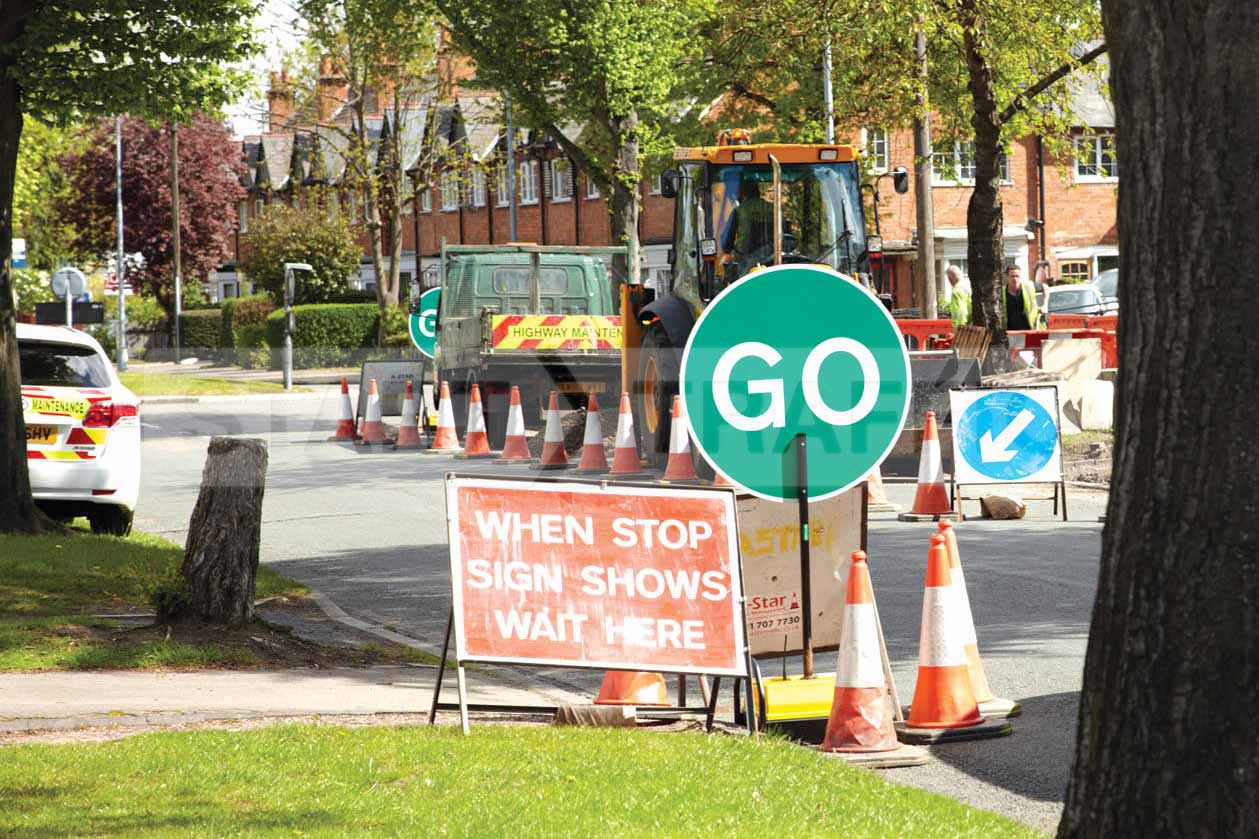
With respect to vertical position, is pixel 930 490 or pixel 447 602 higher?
pixel 930 490

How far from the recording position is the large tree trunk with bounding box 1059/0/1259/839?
157 inches

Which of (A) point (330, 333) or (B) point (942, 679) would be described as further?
(A) point (330, 333)

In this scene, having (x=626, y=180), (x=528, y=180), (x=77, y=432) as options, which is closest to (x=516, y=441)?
(x=77, y=432)

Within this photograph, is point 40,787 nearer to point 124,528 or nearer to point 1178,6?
point 1178,6

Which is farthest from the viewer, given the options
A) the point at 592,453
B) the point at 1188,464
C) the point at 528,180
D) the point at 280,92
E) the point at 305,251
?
the point at 528,180

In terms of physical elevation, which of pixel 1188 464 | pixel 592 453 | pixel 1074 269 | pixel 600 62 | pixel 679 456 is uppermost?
pixel 600 62

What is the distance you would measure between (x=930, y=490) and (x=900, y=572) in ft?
9.55

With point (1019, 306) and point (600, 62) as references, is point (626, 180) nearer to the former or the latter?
point (600, 62)

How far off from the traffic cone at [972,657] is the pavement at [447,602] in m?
0.12

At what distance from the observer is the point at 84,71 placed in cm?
1377

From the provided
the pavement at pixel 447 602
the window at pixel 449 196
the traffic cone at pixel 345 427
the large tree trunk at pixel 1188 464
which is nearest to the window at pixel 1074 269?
the window at pixel 449 196

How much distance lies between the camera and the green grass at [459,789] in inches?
218

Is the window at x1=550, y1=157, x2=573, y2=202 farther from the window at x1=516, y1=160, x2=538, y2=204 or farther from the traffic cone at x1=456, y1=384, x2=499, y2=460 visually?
the traffic cone at x1=456, y1=384, x2=499, y2=460

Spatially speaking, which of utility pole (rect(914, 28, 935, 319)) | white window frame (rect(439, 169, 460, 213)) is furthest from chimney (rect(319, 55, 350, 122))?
utility pole (rect(914, 28, 935, 319))
